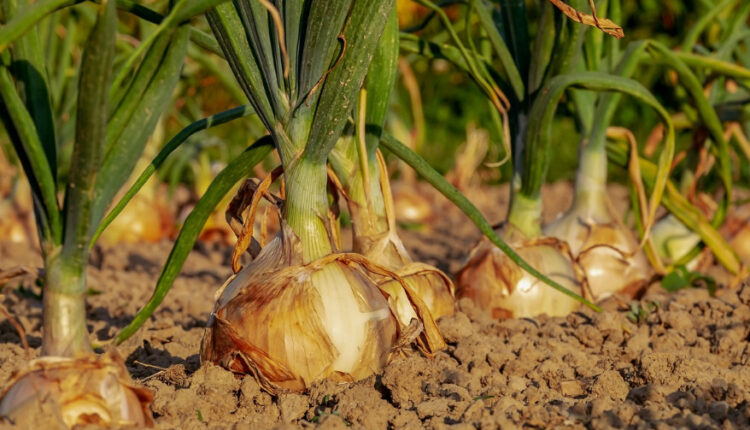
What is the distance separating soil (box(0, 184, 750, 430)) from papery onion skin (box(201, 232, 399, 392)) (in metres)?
0.03

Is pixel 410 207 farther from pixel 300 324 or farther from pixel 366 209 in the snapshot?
pixel 300 324

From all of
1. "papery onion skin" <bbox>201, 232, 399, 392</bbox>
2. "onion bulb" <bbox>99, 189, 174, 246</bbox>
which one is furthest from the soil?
"onion bulb" <bbox>99, 189, 174, 246</bbox>

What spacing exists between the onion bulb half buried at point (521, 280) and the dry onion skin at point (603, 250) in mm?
93

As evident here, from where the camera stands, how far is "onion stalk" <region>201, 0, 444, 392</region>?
1.29 meters

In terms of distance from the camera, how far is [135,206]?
321 centimetres

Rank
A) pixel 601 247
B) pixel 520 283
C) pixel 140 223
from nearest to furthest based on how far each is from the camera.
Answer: pixel 520 283 → pixel 601 247 → pixel 140 223

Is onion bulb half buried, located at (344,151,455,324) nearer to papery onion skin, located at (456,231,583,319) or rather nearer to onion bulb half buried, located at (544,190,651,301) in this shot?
papery onion skin, located at (456,231,583,319)

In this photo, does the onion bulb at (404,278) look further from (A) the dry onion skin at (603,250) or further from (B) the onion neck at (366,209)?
(A) the dry onion skin at (603,250)

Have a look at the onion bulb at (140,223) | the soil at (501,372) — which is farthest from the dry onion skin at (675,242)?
the onion bulb at (140,223)

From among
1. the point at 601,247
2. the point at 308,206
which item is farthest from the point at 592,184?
the point at 308,206

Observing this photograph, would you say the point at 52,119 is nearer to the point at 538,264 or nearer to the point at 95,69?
the point at 95,69

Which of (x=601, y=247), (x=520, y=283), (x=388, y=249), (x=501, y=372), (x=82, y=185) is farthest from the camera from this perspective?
(x=601, y=247)

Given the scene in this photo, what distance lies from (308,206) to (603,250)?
95cm

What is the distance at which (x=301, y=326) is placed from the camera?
1284 mm
